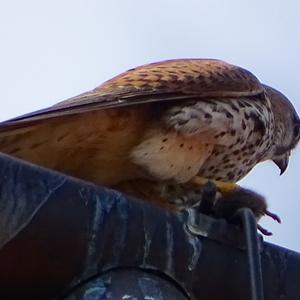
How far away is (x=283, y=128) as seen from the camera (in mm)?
5891

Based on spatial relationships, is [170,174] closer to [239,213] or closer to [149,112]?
[149,112]

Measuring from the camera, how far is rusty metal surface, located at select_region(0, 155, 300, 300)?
208cm

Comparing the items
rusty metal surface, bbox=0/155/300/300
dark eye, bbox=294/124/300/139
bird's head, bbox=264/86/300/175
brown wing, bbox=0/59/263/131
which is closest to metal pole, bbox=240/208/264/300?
rusty metal surface, bbox=0/155/300/300

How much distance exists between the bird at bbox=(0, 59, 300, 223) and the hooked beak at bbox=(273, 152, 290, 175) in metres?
1.16

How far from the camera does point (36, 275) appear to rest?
211cm

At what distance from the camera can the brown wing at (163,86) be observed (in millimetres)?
3699

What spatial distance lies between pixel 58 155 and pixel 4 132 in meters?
0.55

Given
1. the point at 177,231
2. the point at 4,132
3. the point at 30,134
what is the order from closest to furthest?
the point at 177,231 → the point at 4,132 → the point at 30,134

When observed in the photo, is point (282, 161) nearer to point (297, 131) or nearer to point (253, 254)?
point (297, 131)

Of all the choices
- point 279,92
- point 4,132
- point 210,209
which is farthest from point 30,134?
point 279,92

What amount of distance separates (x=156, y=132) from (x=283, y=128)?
6.07ft

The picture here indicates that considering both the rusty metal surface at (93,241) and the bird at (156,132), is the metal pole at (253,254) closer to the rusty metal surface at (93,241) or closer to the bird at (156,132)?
the rusty metal surface at (93,241)

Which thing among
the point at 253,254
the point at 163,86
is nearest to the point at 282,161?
the point at 163,86

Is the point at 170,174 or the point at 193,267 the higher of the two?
the point at 193,267
